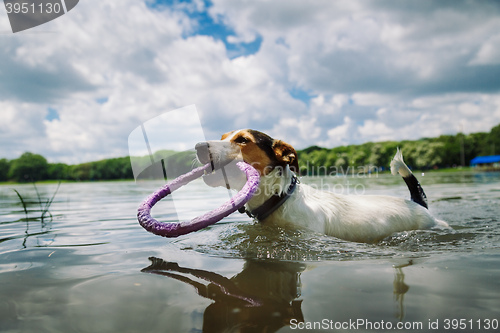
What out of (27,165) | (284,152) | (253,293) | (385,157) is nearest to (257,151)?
(284,152)

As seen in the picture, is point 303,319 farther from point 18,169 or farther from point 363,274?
point 18,169

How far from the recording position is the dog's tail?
17.8 feet

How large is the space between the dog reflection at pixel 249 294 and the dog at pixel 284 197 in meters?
1.28

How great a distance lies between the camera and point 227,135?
15.4ft

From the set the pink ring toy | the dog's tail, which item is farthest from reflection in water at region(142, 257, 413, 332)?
the dog's tail

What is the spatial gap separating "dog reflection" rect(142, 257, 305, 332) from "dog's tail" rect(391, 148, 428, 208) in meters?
3.12

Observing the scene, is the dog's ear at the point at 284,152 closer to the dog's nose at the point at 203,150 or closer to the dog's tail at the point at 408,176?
the dog's nose at the point at 203,150

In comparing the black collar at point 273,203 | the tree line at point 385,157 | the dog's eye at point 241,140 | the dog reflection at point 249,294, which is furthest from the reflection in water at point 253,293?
the tree line at point 385,157

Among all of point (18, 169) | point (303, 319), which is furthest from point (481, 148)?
point (303, 319)

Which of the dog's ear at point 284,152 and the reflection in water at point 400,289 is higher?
the dog's ear at point 284,152

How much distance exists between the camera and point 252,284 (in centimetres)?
259

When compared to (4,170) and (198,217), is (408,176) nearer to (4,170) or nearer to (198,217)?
(198,217)

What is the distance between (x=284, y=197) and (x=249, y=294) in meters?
2.18

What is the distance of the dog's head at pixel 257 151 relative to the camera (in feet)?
14.1
